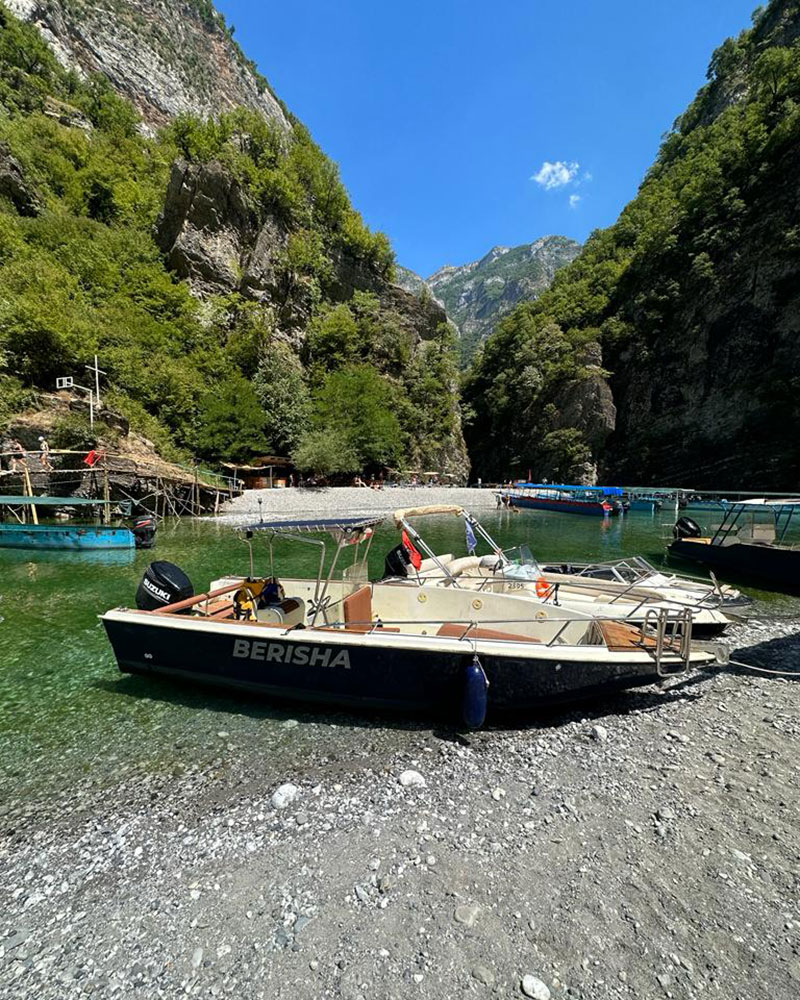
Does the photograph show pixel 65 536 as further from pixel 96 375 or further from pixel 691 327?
pixel 691 327

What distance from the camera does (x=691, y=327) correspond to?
157 feet

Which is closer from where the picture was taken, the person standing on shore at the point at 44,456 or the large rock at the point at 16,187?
the person standing on shore at the point at 44,456

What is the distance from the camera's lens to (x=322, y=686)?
6188 mm

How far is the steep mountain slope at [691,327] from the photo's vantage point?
4062cm

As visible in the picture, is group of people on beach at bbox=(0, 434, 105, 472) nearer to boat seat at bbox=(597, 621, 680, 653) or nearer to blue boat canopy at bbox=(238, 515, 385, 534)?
blue boat canopy at bbox=(238, 515, 385, 534)

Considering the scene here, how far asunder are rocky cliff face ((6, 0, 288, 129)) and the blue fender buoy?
84879mm

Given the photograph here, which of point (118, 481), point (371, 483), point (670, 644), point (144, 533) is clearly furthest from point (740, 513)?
point (371, 483)

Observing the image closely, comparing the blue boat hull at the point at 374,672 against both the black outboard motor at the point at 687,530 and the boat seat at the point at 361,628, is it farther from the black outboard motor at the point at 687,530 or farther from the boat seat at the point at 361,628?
the black outboard motor at the point at 687,530

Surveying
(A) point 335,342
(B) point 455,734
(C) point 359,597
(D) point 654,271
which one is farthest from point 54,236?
(D) point 654,271

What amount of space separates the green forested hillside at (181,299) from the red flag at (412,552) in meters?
28.1

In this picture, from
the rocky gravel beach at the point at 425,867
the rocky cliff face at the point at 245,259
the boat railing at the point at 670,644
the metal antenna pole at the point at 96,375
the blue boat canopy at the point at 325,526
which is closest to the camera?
the rocky gravel beach at the point at 425,867

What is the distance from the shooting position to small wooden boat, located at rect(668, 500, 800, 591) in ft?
41.8

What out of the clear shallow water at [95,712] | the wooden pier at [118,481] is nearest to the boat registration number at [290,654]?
the clear shallow water at [95,712]

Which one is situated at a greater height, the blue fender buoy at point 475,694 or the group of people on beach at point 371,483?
the group of people on beach at point 371,483
